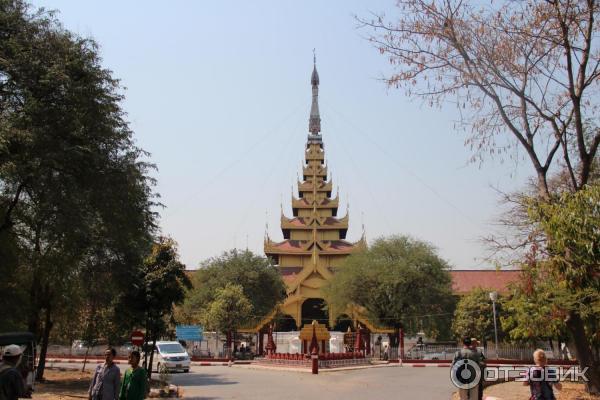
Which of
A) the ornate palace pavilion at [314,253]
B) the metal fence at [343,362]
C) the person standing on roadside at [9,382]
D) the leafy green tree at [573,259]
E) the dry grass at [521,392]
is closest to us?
the person standing on roadside at [9,382]

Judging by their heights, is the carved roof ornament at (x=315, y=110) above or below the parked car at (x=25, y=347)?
above

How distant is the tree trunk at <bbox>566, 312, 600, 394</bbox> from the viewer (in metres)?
14.4

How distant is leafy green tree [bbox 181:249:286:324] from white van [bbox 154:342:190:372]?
51.0ft

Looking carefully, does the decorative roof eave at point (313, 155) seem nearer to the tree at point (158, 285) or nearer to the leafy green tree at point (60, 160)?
the tree at point (158, 285)

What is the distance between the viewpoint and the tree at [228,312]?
128 ft

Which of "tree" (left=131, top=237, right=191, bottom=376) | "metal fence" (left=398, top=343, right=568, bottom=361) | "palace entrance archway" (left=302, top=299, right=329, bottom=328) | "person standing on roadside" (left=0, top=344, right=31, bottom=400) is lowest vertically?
"person standing on roadside" (left=0, top=344, right=31, bottom=400)

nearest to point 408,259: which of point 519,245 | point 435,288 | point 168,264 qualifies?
point 435,288

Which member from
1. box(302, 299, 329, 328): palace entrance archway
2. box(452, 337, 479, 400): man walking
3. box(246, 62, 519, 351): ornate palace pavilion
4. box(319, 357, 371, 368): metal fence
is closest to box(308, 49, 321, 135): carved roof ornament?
box(246, 62, 519, 351): ornate palace pavilion

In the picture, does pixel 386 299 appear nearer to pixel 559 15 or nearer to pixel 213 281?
pixel 213 281

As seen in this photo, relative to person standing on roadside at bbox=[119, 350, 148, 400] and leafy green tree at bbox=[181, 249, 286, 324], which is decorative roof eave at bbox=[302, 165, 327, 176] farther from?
person standing on roadside at bbox=[119, 350, 148, 400]

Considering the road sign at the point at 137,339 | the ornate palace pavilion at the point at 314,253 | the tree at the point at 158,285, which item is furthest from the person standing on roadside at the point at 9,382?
the ornate palace pavilion at the point at 314,253

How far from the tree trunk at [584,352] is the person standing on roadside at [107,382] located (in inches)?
386

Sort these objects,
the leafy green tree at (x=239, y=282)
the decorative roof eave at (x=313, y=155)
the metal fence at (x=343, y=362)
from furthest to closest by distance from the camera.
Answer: the decorative roof eave at (x=313, y=155) < the leafy green tree at (x=239, y=282) < the metal fence at (x=343, y=362)

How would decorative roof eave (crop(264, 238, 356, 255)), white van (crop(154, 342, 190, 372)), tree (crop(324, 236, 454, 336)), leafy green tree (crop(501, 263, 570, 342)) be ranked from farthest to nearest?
1. decorative roof eave (crop(264, 238, 356, 255))
2. tree (crop(324, 236, 454, 336))
3. white van (crop(154, 342, 190, 372))
4. leafy green tree (crop(501, 263, 570, 342))
